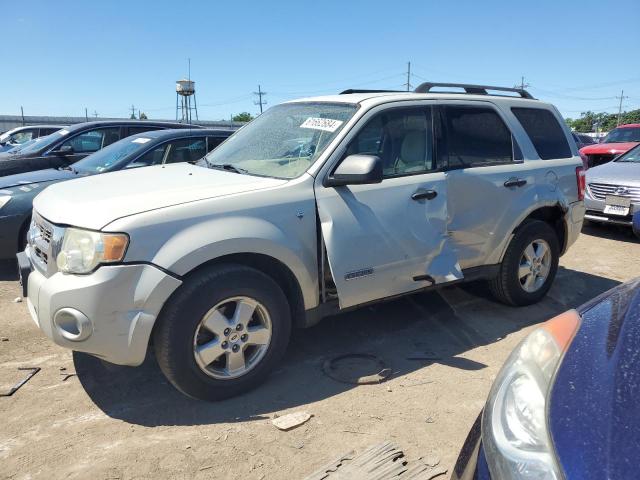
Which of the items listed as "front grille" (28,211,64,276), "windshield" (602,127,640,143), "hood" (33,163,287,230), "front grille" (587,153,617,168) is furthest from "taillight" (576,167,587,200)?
"windshield" (602,127,640,143)

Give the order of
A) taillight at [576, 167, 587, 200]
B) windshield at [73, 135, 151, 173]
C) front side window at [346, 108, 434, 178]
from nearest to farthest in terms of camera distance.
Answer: front side window at [346, 108, 434, 178] → taillight at [576, 167, 587, 200] → windshield at [73, 135, 151, 173]

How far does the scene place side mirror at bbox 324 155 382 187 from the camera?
3230 mm

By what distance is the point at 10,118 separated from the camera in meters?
36.9

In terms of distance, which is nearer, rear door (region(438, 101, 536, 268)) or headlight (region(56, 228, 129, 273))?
A: headlight (region(56, 228, 129, 273))

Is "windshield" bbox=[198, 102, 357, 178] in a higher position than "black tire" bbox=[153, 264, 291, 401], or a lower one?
higher

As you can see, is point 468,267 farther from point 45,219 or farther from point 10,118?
point 10,118

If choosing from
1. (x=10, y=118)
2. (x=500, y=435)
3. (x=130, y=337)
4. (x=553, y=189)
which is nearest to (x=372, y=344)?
(x=130, y=337)

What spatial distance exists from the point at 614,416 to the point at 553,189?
11.9ft

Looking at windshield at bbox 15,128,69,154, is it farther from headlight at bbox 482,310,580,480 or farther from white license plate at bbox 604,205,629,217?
white license plate at bbox 604,205,629,217

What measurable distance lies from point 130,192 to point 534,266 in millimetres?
3490

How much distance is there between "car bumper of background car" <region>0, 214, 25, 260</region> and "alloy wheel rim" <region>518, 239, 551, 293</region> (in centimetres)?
482

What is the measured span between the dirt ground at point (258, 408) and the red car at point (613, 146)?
852cm

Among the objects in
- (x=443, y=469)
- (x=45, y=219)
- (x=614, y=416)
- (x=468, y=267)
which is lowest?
(x=443, y=469)

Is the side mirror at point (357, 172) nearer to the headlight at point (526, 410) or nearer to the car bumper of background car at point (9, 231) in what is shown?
the headlight at point (526, 410)
